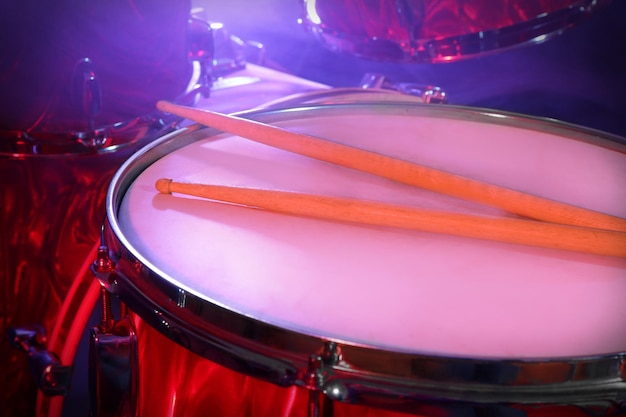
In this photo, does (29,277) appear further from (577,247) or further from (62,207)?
(577,247)

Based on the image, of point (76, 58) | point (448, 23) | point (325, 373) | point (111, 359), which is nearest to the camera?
point (325, 373)

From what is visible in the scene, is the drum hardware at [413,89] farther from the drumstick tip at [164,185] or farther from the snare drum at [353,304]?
the drumstick tip at [164,185]

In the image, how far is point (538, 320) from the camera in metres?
0.43

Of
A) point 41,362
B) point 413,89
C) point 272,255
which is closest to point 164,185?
point 272,255

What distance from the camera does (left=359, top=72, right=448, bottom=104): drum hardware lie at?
0.99 m

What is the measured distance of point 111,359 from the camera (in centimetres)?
51

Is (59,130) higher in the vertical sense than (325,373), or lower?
higher

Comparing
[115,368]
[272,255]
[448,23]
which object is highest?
[448,23]

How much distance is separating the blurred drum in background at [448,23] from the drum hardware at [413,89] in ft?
0.16

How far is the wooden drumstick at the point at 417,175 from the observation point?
530 mm

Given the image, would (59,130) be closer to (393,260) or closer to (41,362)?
(41,362)

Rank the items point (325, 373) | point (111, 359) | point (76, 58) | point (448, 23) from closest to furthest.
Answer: point (325, 373) < point (111, 359) < point (76, 58) < point (448, 23)

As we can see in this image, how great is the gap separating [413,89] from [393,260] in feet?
2.36

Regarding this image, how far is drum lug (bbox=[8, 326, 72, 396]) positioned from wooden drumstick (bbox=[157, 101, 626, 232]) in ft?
1.17
